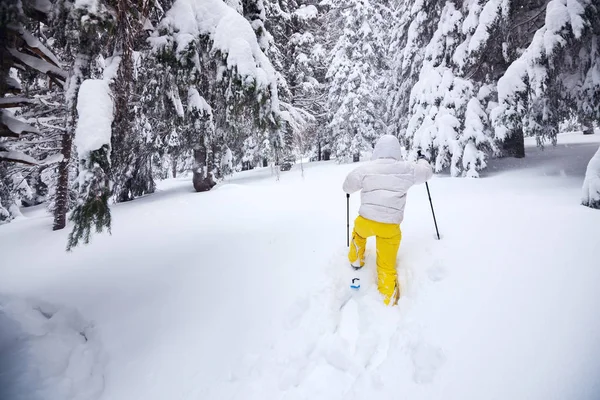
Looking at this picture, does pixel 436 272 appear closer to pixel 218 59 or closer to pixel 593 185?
pixel 593 185

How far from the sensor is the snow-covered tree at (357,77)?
14977mm

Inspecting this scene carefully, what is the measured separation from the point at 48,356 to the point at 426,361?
4.03m

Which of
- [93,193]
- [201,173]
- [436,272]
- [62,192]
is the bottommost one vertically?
[436,272]

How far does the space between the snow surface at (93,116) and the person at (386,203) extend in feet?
9.66

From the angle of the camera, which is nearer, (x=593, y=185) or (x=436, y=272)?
(x=436, y=272)

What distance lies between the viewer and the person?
11.5ft

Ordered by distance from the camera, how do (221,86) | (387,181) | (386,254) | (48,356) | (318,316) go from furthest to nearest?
(221,86), (387,181), (386,254), (318,316), (48,356)

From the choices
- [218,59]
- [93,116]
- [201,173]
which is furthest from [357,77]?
[93,116]

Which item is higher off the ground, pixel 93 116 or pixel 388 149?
pixel 93 116

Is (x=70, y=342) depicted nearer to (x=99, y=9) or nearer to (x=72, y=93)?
(x=72, y=93)

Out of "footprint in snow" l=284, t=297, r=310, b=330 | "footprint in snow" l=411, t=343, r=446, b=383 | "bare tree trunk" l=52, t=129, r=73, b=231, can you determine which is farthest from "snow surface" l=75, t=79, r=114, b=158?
"bare tree trunk" l=52, t=129, r=73, b=231

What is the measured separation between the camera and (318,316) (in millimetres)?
3408

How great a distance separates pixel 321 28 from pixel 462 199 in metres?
15.8

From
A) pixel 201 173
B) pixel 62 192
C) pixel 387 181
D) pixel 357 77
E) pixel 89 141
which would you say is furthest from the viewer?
pixel 357 77
